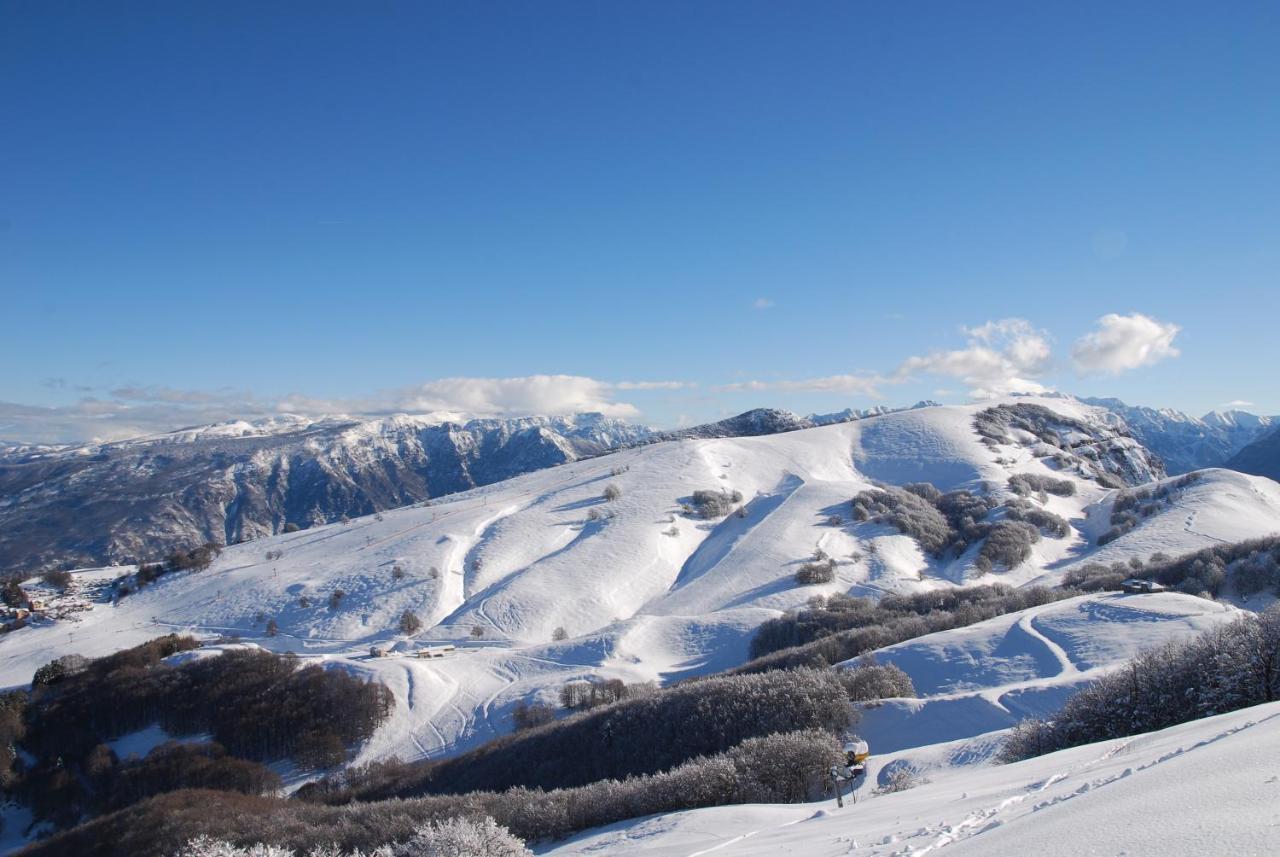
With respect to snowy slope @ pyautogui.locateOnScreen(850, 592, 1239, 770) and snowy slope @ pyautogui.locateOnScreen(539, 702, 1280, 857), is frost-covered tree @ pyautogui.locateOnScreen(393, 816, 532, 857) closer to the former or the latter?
snowy slope @ pyautogui.locateOnScreen(539, 702, 1280, 857)

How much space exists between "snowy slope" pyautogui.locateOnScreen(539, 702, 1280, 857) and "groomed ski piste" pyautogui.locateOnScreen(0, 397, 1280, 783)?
9.61 meters

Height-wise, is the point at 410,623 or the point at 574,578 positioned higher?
the point at 574,578

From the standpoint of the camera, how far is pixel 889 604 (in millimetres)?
42562

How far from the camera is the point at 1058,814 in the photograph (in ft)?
19.7

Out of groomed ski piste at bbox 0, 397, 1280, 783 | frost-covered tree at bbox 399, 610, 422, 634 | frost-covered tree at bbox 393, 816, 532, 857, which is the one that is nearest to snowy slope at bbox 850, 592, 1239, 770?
groomed ski piste at bbox 0, 397, 1280, 783

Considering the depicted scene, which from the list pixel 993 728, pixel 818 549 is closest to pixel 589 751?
pixel 993 728

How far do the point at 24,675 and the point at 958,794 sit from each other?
2401 inches

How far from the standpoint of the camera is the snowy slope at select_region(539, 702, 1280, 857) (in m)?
4.63

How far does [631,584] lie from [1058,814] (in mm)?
50454

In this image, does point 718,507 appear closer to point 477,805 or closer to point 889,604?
point 889,604

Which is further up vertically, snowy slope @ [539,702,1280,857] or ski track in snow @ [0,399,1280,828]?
snowy slope @ [539,702,1280,857]

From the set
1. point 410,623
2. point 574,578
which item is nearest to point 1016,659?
point 574,578

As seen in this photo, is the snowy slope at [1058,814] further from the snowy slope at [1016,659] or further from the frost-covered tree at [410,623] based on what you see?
the frost-covered tree at [410,623]

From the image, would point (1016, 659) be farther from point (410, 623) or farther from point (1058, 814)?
point (410, 623)
